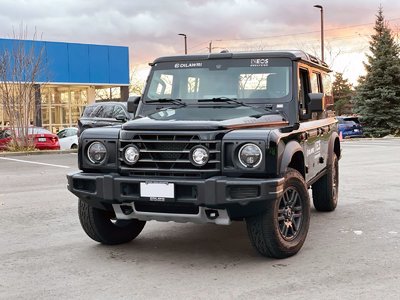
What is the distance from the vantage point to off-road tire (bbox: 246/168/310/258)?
4777 mm

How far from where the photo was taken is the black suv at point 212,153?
463 centimetres

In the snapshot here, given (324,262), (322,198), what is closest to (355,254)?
(324,262)

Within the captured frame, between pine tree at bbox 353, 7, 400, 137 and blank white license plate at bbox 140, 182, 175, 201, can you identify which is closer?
blank white license plate at bbox 140, 182, 175, 201

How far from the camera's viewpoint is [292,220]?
5.21m

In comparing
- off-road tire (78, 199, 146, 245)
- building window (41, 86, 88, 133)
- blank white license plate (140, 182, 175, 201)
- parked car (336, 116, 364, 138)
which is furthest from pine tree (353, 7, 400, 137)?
blank white license plate (140, 182, 175, 201)

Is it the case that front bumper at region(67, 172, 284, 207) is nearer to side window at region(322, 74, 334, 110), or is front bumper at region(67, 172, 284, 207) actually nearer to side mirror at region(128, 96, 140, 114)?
side mirror at region(128, 96, 140, 114)

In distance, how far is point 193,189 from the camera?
4676mm

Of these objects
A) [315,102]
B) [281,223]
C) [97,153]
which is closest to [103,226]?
[97,153]

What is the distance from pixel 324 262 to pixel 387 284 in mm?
761

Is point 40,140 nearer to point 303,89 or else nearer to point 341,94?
point 303,89

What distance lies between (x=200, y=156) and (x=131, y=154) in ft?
2.25

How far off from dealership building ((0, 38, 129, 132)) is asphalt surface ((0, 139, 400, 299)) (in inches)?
975

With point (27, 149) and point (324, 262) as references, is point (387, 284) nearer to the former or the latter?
point (324, 262)

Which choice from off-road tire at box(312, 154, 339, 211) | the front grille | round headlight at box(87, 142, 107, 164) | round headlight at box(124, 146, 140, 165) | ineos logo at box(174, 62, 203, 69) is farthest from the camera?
off-road tire at box(312, 154, 339, 211)
